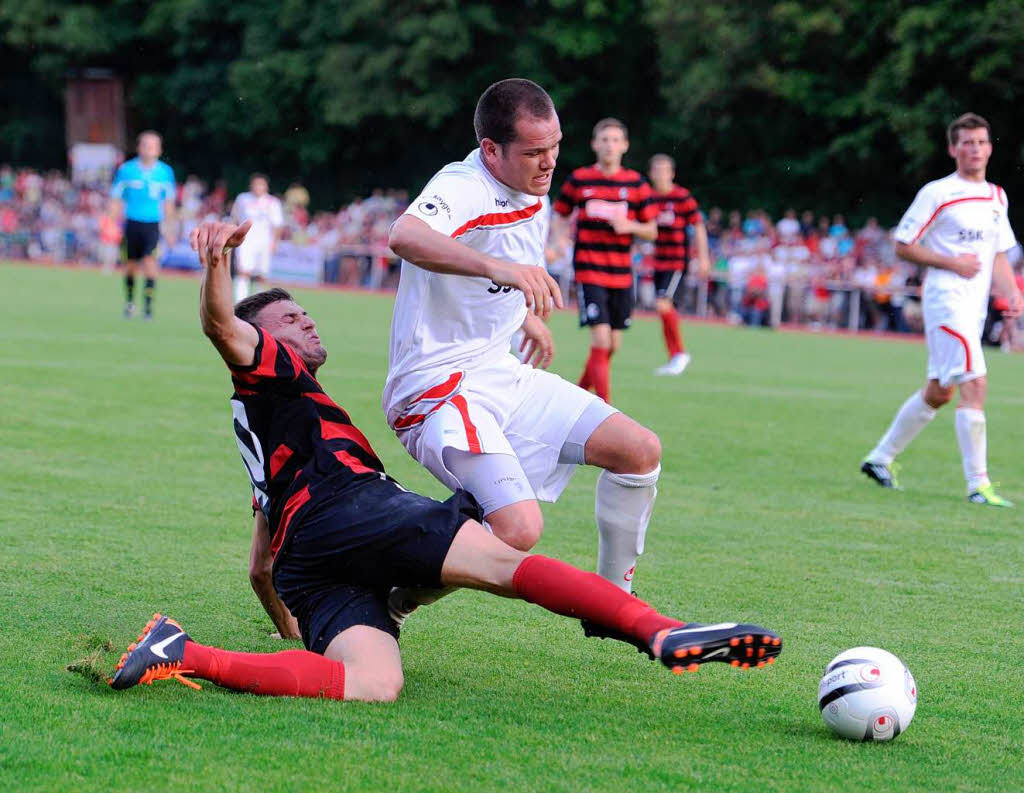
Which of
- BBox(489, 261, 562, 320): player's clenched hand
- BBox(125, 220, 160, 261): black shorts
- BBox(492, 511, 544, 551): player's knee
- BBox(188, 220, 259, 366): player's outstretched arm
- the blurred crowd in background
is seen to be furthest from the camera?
the blurred crowd in background

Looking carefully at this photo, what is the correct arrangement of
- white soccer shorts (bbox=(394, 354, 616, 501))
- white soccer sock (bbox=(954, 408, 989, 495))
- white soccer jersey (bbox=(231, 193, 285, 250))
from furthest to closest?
white soccer jersey (bbox=(231, 193, 285, 250)), white soccer sock (bbox=(954, 408, 989, 495)), white soccer shorts (bbox=(394, 354, 616, 501))

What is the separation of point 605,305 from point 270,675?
899cm

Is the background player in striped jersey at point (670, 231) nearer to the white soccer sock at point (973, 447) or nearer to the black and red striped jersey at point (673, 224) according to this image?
the black and red striped jersey at point (673, 224)

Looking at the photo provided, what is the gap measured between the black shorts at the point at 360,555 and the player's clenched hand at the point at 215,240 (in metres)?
0.82

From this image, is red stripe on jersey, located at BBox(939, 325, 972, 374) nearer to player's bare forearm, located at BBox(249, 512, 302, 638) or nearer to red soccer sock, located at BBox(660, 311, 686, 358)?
player's bare forearm, located at BBox(249, 512, 302, 638)

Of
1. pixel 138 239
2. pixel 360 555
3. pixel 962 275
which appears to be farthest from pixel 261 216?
pixel 360 555

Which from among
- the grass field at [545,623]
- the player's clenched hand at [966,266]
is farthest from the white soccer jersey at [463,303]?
the player's clenched hand at [966,266]

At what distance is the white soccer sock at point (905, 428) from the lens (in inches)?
366

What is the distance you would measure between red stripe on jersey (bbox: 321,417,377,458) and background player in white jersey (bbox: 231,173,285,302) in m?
17.0

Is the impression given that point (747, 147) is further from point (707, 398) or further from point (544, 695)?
point (544, 695)

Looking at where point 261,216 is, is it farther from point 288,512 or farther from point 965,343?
point 288,512

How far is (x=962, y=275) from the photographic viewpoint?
903 centimetres

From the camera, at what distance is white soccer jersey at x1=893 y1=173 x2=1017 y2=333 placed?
9102mm

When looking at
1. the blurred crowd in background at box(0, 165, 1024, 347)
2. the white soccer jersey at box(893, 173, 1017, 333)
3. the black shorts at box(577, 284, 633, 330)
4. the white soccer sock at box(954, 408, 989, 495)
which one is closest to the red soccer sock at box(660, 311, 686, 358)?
the black shorts at box(577, 284, 633, 330)
